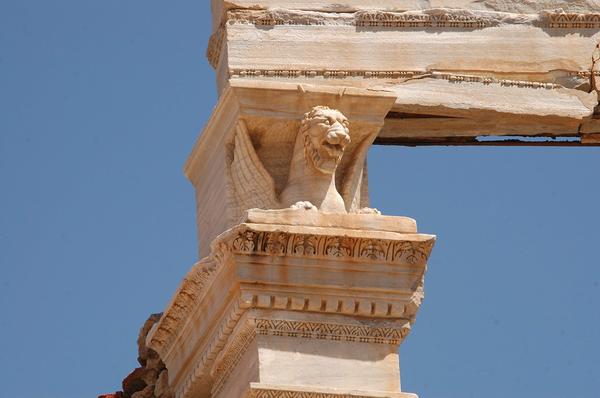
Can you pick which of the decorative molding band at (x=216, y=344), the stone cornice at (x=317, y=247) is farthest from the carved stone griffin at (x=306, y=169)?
the decorative molding band at (x=216, y=344)

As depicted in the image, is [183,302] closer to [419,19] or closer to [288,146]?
[288,146]

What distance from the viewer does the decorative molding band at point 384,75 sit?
1838 centimetres

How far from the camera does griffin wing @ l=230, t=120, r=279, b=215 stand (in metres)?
18.0

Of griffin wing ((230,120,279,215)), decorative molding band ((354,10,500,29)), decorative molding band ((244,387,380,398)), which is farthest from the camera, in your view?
decorative molding band ((354,10,500,29))

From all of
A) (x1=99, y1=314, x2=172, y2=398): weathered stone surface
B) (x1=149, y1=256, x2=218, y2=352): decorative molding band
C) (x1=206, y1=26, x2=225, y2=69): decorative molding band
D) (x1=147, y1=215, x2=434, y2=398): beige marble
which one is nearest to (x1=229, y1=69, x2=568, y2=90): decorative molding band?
(x1=206, y1=26, x2=225, y2=69): decorative molding band

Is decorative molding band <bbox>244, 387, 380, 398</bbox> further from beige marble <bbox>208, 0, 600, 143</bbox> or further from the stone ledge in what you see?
beige marble <bbox>208, 0, 600, 143</bbox>

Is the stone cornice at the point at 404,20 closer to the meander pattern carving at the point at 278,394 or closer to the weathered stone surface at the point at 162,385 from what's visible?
the weathered stone surface at the point at 162,385

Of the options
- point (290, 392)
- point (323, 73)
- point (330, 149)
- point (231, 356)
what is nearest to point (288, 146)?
point (330, 149)

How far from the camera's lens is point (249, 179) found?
18.1 m

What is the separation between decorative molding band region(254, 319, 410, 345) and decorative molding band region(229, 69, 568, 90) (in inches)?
73.2

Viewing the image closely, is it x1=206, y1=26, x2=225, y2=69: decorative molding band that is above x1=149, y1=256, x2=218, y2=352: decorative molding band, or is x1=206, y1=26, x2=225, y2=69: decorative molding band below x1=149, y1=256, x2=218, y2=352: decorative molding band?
above

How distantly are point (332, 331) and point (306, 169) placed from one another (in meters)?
1.15

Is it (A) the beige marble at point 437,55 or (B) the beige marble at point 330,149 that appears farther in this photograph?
(A) the beige marble at point 437,55

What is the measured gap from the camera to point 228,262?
57.3 feet
